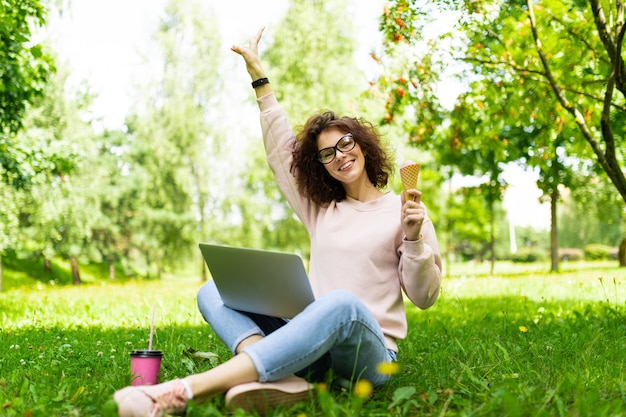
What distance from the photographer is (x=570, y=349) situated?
328 cm

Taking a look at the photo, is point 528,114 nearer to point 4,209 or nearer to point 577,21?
point 577,21

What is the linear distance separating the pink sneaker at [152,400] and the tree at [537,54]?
153 inches

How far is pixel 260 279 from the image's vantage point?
2.41 m

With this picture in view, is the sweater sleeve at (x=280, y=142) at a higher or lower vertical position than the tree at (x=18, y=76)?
lower

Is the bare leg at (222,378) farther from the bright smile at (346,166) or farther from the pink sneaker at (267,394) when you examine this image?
the bright smile at (346,166)

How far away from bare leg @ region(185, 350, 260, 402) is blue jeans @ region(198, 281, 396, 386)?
0.09 feet

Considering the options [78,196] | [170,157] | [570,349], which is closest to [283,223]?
[170,157]

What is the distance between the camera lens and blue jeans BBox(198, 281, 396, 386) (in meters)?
2.14

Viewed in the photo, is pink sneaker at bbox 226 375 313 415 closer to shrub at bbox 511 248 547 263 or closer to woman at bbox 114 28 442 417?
woman at bbox 114 28 442 417

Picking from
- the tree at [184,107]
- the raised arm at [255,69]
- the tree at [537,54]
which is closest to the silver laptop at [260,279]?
the raised arm at [255,69]

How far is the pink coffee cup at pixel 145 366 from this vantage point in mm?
2432

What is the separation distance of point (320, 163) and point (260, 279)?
75cm

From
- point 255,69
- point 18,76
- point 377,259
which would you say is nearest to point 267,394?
point 377,259

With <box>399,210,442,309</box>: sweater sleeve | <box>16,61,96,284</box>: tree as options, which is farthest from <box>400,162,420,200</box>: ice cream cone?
<box>16,61,96,284</box>: tree
